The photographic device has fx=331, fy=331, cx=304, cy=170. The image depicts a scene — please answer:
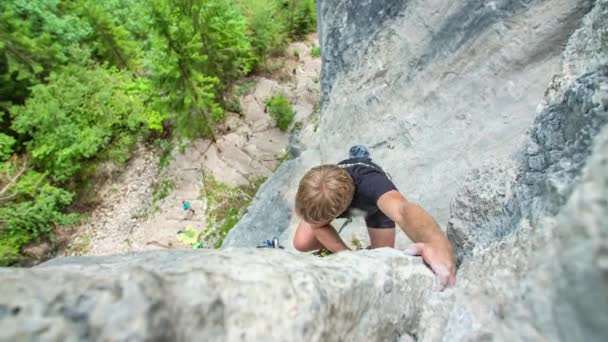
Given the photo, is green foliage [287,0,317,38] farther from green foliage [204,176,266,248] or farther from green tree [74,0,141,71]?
green foliage [204,176,266,248]

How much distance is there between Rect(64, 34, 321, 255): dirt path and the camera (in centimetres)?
1269

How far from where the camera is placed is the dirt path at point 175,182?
41.6ft

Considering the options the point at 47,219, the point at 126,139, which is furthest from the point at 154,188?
the point at 47,219

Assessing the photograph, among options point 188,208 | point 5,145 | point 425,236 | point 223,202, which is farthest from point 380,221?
point 5,145

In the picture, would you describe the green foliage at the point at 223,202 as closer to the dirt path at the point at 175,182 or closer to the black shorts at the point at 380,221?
the dirt path at the point at 175,182

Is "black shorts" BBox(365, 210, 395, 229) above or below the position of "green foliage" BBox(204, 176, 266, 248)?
below

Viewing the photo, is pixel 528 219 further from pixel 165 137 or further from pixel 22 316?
pixel 165 137

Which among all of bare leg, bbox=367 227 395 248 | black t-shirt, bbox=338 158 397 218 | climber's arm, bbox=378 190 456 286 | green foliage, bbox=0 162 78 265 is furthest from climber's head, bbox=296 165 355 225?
green foliage, bbox=0 162 78 265

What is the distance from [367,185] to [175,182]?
11.8 metres

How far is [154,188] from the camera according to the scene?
13.8 metres

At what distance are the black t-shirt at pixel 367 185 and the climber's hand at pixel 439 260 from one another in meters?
0.82

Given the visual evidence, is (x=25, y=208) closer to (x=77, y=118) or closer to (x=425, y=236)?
(x=77, y=118)

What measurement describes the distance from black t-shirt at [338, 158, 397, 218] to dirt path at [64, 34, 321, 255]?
8657mm

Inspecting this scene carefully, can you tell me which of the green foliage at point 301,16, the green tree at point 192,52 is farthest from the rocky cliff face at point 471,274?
the green foliage at point 301,16
